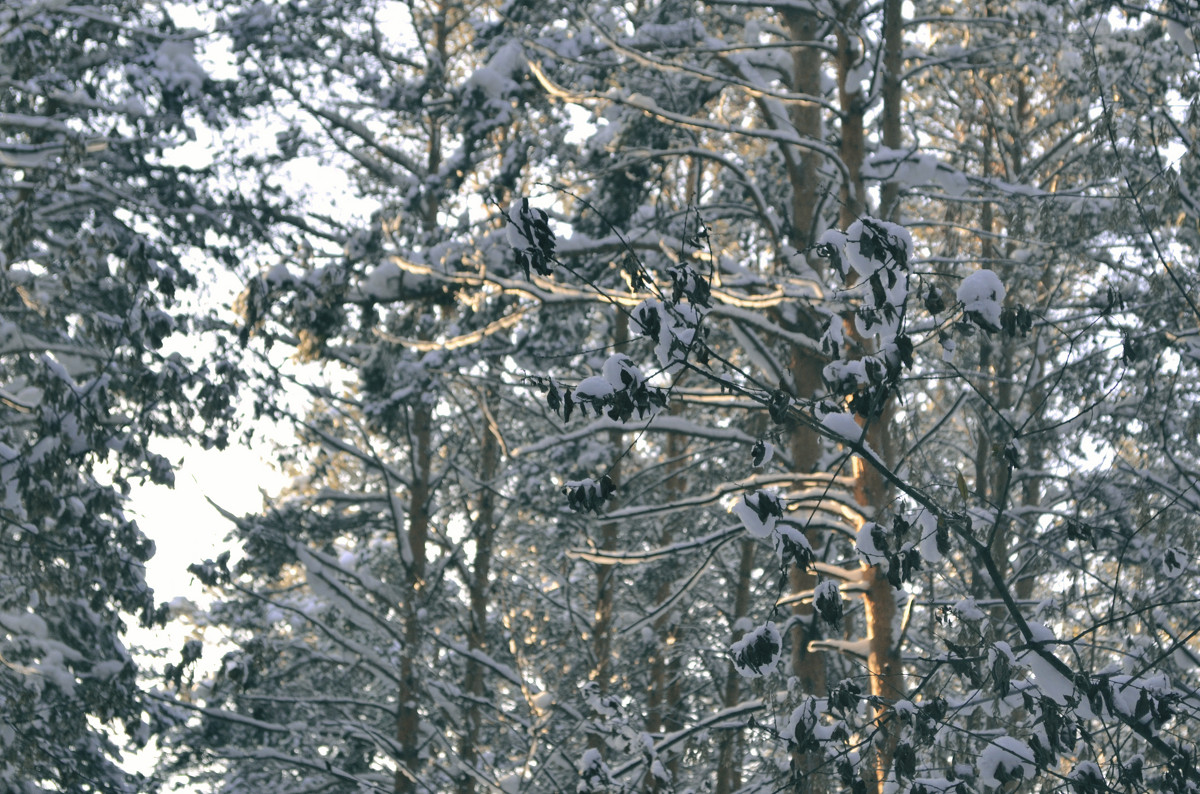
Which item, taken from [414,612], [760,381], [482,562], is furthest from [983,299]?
[482,562]

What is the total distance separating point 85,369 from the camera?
10.3 meters

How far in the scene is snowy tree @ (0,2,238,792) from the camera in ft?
27.5

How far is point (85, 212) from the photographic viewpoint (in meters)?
10.3

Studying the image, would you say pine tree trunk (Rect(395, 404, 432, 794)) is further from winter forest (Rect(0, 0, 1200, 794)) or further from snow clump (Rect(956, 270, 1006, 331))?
snow clump (Rect(956, 270, 1006, 331))

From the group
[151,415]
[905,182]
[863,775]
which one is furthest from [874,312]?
[151,415]

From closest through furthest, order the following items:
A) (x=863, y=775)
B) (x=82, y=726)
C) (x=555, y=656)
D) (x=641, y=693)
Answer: (x=863, y=775) → (x=82, y=726) → (x=555, y=656) → (x=641, y=693)

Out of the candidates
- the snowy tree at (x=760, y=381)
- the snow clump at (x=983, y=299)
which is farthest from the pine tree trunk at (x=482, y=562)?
the snow clump at (x=983, y=299)

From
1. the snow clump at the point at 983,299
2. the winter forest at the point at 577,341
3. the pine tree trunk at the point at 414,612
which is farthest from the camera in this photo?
the pine tree trunk at the point at 414,612

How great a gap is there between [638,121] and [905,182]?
2.34 metres

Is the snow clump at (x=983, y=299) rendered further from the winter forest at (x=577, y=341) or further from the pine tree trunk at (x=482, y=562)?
the pine tree trunk at (x=482, y=562)

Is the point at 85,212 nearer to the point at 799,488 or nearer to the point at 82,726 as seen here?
the point at 82,726

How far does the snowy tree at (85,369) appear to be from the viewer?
8375 mm

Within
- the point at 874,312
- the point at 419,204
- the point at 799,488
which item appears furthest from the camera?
the point at 419,204

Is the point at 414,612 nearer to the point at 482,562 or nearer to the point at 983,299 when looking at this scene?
the point at 482,562
